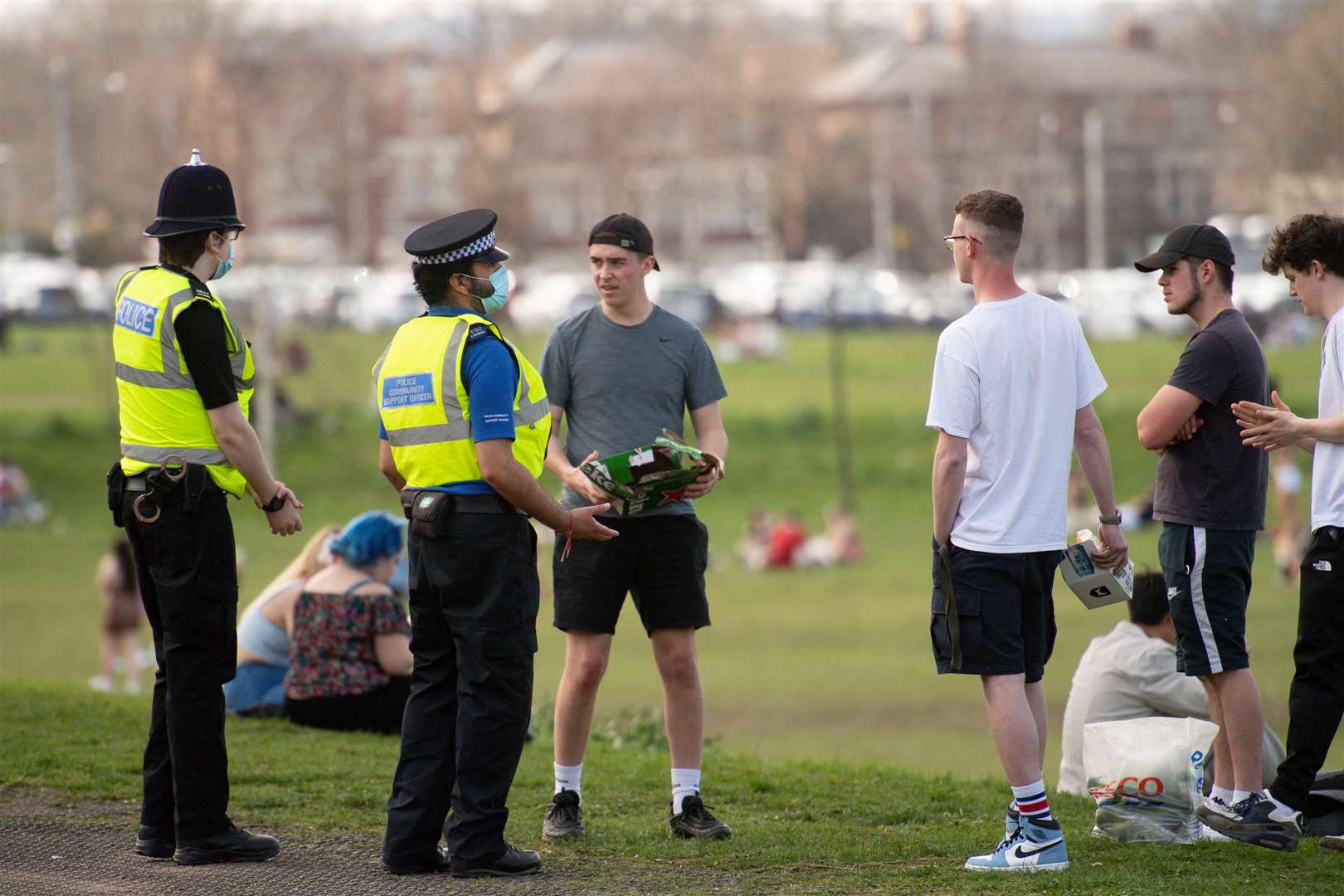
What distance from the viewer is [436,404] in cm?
497

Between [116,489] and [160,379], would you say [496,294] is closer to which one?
[160,379]

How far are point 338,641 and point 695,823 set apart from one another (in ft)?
7.76

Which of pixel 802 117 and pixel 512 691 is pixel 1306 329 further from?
pixel 512 691

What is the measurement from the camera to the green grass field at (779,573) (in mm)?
14234

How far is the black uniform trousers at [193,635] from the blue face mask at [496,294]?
39.7 inches

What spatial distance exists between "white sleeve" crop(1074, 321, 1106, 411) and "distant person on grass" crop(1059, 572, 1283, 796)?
1313mm

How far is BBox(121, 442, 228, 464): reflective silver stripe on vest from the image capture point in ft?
16.6

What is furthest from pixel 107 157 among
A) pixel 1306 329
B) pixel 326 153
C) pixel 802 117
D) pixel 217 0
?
pixel 1306 329

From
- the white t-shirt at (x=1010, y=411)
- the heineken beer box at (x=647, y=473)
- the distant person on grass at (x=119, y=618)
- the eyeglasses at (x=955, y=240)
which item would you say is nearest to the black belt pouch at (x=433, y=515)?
the heineken beer box at (x=647, y=473)

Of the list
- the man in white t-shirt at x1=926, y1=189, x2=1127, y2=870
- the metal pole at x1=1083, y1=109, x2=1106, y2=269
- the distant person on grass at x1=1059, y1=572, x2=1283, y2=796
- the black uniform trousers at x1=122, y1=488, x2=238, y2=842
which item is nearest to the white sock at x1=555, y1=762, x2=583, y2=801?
the black uniform trousers at x1=122, y1=488, x2=238, y2=842

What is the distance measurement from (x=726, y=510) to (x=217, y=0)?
46.9 m

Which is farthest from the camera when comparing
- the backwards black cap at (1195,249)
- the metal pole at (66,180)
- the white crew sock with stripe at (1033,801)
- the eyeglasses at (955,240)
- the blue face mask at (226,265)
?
the metal pole at (66,180)

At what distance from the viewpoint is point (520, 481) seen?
194 inches

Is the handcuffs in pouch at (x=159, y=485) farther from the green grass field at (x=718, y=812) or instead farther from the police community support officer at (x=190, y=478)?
the green grass field at (x=718, y=812)
